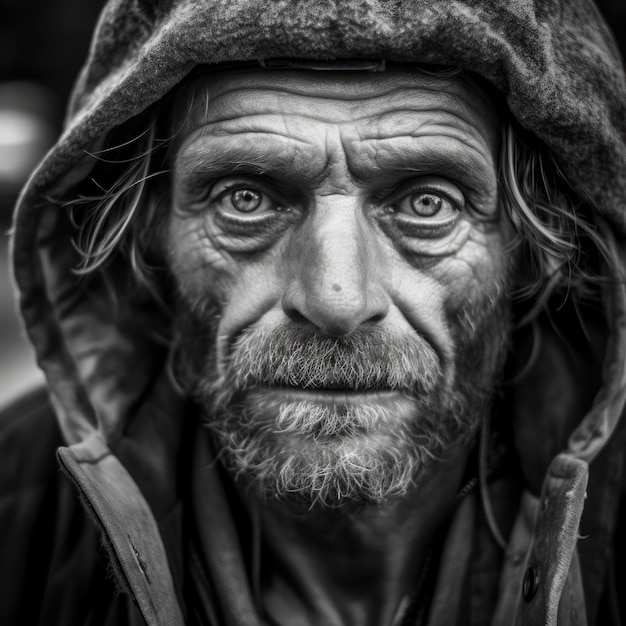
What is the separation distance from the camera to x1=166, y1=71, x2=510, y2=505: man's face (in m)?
1.57

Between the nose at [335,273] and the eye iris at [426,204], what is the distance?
0.12m

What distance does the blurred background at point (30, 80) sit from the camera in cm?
543

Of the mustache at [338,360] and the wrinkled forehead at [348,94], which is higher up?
the wrinkled forehead at [348,94]

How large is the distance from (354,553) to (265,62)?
44.9 inches

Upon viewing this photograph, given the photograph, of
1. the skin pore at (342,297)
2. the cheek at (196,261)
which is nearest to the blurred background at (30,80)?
the cheek at (196,261)

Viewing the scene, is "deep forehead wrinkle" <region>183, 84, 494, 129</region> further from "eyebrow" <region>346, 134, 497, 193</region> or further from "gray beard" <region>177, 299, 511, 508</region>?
"gray beard" <region>177, 299, 511, 508</region>

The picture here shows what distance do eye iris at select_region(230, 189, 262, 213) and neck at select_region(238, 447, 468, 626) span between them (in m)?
0.71

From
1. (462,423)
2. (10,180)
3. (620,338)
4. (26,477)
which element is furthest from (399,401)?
(10,180)

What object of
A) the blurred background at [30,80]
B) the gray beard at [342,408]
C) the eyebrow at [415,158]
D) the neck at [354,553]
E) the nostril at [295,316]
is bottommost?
the neck at [354,553]

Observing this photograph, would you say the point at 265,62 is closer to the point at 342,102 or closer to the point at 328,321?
the point at 342,102

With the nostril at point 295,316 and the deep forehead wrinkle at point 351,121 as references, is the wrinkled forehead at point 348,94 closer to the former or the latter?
the deep forehead wrinkle at point 351,121

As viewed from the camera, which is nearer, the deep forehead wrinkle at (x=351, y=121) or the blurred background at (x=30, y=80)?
the deep forehead wrinkle at (x=351, y=121)

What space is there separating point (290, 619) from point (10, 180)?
14.9 feet

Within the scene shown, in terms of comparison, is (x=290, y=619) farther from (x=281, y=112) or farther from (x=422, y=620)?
(x=281, y=112)
